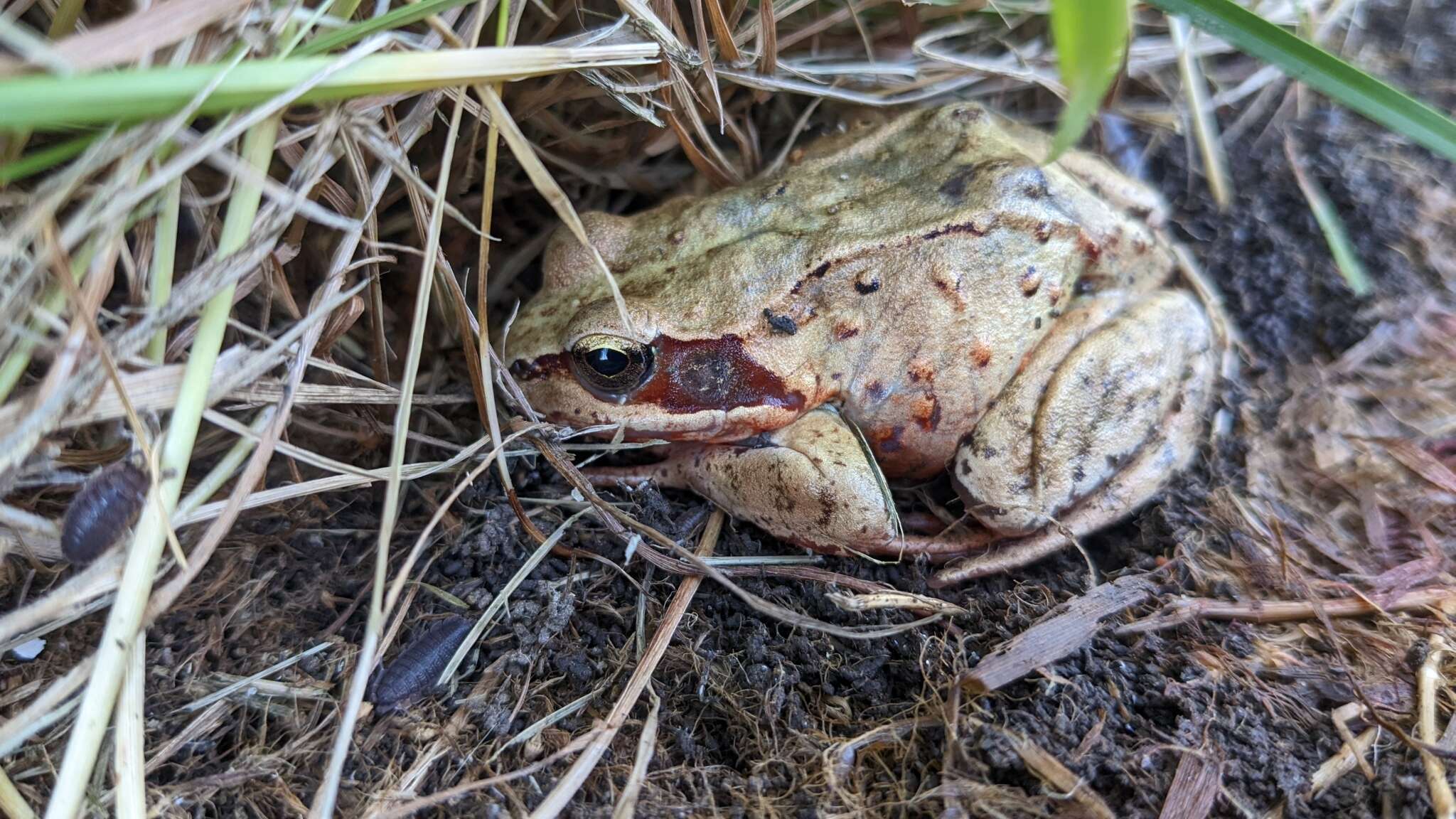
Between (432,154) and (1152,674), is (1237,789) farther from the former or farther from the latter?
(432,154)

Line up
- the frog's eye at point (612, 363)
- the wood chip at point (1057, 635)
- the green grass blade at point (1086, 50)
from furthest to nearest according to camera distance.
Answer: the frog's eye at point (612, 363), the wood chip at point (1057, 635), the green grass blade at point (1086, 50)

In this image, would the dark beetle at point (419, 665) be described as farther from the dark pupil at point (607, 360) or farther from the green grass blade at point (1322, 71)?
the green grass blade at point (1322, 71)

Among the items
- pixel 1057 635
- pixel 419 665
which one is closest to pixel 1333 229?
pixel 1057 635

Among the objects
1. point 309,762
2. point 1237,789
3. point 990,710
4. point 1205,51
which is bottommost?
point 1237,789

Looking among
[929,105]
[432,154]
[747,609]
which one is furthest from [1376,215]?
[432,154]

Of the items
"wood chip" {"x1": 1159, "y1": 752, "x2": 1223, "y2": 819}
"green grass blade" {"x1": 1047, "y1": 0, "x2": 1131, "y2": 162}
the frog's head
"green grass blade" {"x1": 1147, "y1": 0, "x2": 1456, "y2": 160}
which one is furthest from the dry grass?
"green grass blade" {"x1": 1047, "y1": 0, "x2": 1131, "y2": 162}

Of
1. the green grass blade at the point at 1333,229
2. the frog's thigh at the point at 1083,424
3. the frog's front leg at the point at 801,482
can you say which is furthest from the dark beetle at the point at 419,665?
the green grass blade at the point at 1333,229

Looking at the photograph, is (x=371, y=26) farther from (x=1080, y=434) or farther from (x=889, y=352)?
(x=1080, y=434)
